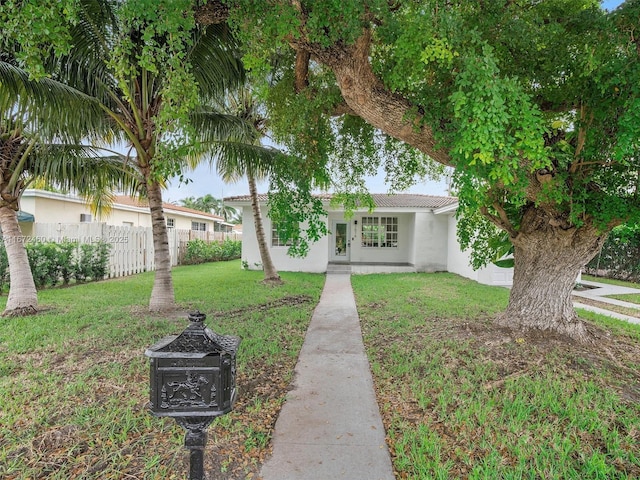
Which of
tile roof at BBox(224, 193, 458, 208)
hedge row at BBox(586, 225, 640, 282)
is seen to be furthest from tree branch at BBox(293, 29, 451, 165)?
hedge row at BBox(586, 225, 640, 282)

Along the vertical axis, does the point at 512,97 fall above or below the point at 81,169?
above

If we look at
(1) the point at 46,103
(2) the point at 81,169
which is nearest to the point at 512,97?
(1) the point at 46,103

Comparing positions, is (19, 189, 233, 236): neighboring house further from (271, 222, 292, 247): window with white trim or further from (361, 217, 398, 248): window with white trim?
(361, 217, 398, 248): window with white trim

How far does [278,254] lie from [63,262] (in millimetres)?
7568

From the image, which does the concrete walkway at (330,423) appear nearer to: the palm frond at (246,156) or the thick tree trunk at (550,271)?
the thick tree trunk at (550,271)

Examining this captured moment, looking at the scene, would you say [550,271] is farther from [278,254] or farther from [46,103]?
[278,254]

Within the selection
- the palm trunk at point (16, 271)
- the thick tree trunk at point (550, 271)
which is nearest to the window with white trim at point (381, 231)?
the thick tree trunk at point (550, 271)

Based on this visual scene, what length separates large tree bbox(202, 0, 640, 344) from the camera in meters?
3.19

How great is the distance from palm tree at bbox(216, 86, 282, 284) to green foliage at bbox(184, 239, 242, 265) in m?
8.09

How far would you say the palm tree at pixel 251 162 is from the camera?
7208mm

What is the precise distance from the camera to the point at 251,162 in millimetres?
7184

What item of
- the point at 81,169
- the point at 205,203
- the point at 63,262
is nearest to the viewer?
the point at 81,169

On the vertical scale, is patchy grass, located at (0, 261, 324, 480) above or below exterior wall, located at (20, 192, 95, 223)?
below

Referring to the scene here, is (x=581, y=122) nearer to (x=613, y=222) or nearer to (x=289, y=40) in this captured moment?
(x=613, y=222)
